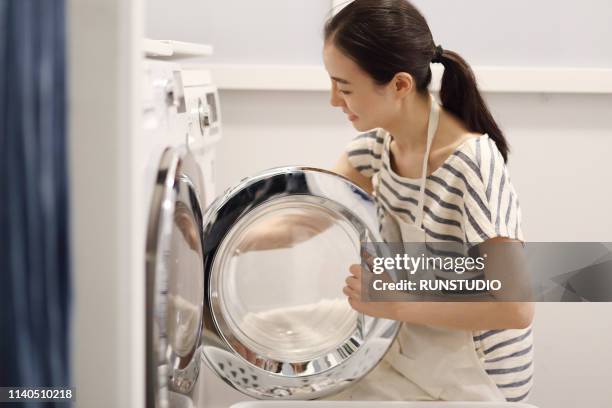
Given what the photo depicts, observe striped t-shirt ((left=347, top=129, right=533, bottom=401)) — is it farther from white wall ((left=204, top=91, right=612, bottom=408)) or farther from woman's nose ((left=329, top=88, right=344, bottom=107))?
white wall ((left=204, top=91, right=612, bottom=408))

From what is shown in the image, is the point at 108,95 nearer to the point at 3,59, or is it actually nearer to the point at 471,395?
the point at 3,59

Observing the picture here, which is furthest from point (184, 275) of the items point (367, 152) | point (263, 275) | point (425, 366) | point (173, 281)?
point (367, 152)

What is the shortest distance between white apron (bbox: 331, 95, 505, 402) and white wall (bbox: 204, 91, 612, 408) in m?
0.58

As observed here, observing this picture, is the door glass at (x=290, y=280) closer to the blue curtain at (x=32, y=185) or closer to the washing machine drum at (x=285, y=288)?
the washing machine drum at (x=285, y=288)

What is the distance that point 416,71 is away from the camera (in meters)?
1.42

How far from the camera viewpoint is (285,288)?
5.05ft

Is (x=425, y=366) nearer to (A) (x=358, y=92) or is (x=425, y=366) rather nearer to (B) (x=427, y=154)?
(B) (x=427, y=154)

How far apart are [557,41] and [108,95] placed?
151 cm

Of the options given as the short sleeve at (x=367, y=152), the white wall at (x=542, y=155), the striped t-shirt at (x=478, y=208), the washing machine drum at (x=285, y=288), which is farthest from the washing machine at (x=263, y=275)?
the white wall at (x=542, y=155)

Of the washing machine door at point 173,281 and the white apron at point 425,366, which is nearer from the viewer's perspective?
the washing machine door at point 173,281

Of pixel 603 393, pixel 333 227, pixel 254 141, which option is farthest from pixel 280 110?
pixel 603 393

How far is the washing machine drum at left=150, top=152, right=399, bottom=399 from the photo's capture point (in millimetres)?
1398

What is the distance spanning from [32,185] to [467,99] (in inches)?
35.9

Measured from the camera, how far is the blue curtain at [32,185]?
0.78 metres
